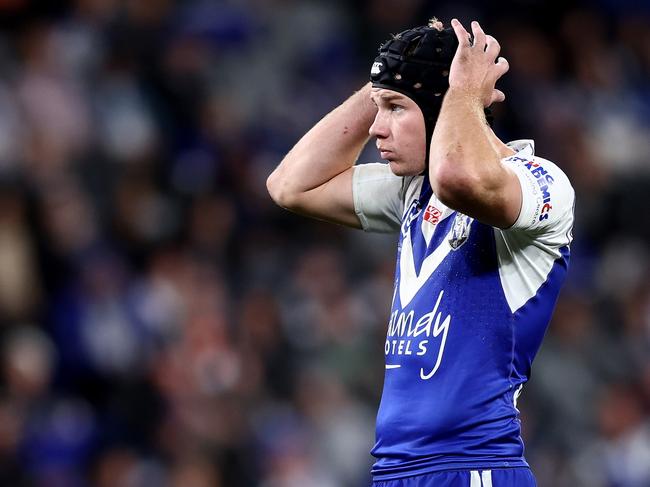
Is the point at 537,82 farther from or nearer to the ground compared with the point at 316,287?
farther from the ground

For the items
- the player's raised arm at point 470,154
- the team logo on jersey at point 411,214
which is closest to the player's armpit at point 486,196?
the player's raised arm at point 470,154

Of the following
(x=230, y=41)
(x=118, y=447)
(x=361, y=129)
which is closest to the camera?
(x=361, y=129)

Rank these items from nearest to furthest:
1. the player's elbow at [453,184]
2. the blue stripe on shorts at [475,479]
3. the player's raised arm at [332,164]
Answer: the player's elbow at [453,184] → the blue stripe on shorts at [475,479] → the player's raised arm at [332,164]

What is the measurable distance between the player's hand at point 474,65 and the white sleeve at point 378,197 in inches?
23.8

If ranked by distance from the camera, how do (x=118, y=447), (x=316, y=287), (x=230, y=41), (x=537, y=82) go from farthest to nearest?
(x=537, y=82), (x=230, y=41), (x=316, y=287), (x=118, y=447)

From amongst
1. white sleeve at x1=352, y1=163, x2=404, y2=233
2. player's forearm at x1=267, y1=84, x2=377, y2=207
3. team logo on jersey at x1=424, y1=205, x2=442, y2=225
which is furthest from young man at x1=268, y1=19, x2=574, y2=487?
player's forearm at x1=267, y1=84, x2=377, y2=207

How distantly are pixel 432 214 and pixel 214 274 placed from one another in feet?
18.4

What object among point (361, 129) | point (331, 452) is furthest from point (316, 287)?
point (361, 129)

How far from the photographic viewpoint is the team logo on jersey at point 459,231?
3988 millimetres

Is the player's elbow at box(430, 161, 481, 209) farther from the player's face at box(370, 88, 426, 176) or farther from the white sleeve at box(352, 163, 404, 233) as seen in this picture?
the white sleeve at box(352, 163, 404, 233)

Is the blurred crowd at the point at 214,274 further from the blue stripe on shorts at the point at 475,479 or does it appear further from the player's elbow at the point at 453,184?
the player's elbow at the point at 453,184

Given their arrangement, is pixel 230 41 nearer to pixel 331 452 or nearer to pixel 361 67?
pixel 361 67

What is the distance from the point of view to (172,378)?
880 cm

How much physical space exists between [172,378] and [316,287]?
1467 mm
